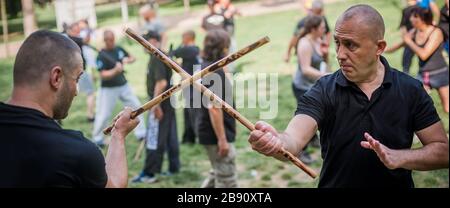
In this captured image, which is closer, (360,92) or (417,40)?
(360,92)

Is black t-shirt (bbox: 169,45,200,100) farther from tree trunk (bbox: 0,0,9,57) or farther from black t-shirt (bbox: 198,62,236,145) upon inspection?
tree trunk (bbox: 0,0,9,57)

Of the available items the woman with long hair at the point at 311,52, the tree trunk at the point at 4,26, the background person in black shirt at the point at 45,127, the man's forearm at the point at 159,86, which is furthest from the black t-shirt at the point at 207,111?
the tree trunk at the point at 4,26

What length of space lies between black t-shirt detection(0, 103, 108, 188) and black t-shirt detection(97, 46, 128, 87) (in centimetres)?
534

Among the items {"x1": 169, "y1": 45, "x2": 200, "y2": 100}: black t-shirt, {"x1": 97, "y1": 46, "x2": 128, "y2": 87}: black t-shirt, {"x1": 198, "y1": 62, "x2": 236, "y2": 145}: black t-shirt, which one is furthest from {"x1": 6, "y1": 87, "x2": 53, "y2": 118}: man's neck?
{"x1": 97, "y1": 46, "x2": 128, "y2": 87}: black t-shirt

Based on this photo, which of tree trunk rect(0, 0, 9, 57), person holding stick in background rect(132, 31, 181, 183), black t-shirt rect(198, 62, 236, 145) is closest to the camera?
A: black t-shirt rect(198, 62, 236, 145)

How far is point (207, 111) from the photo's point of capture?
18.5 feet

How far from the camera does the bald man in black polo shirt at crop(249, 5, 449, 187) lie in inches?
123

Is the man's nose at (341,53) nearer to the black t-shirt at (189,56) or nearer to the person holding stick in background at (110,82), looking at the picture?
the black t-shirt at (189,56)

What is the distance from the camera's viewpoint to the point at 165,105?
6.94 m

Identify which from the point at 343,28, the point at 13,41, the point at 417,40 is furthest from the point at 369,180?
the point at 13,41

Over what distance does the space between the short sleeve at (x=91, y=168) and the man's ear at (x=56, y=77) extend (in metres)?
0.34

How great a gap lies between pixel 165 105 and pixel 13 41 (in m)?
10.6

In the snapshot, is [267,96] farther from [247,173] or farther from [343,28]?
[343,28]

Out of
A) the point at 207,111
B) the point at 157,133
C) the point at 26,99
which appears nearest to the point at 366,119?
the point at 26,99
